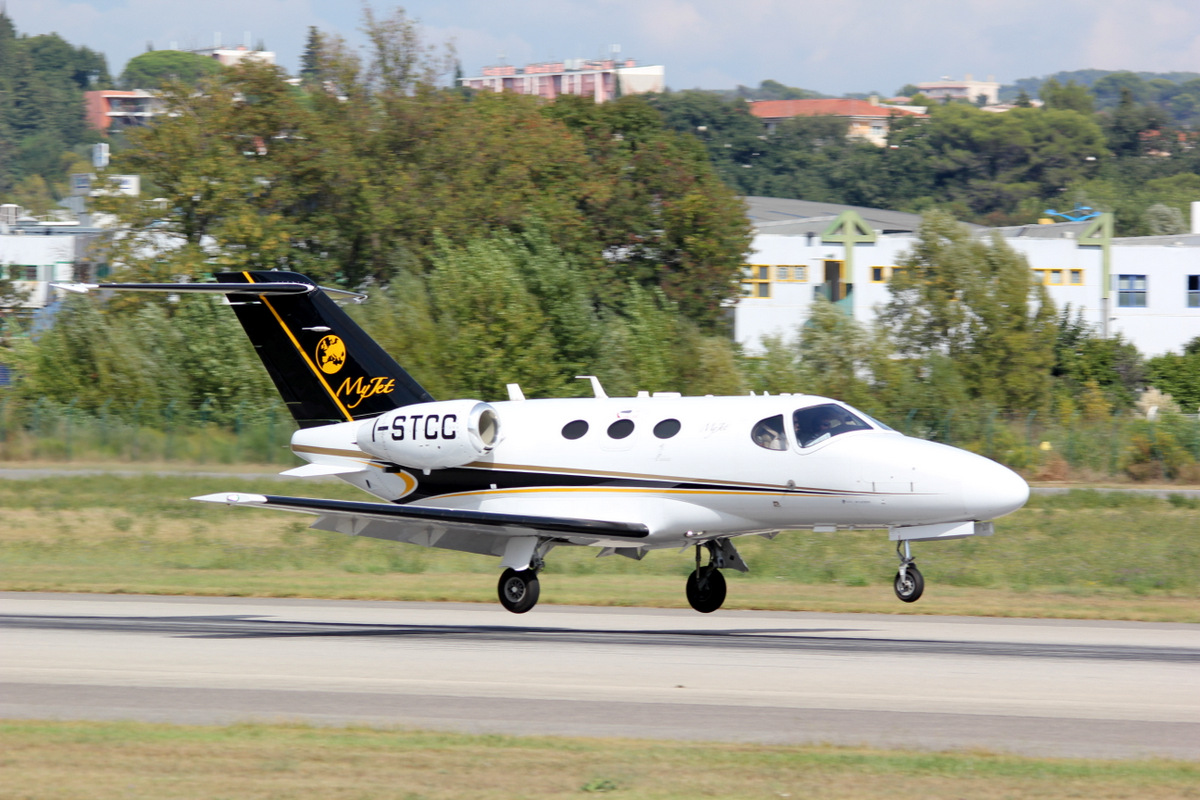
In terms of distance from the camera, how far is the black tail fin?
20.7 metres

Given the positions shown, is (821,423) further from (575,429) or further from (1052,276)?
(1052,276)

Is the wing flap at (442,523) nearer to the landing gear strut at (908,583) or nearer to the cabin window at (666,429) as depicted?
the cabin window at (666,429)

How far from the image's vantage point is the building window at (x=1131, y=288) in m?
77.0

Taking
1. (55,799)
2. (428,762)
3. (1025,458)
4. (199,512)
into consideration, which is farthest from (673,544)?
(1025,458)

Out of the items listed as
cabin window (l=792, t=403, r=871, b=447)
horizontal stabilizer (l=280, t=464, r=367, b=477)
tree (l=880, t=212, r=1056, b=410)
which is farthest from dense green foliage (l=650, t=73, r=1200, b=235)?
cabin window (l=792, t=403, r=871, b=447)

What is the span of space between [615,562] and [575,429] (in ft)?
33.4

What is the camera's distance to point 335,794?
9625mm

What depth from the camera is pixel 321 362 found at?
2092 centimetres

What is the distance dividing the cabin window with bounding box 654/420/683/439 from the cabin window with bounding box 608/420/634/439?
0.36 metres

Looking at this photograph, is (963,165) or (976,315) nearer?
(976,315)

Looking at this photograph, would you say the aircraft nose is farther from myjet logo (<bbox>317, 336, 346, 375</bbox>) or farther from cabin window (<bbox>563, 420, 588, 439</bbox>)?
myjet logo (<bbox>317, 336, 346, 375</bbox>)

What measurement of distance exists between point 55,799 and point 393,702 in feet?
13.0

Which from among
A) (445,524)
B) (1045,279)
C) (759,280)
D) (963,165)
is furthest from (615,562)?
(963,165)

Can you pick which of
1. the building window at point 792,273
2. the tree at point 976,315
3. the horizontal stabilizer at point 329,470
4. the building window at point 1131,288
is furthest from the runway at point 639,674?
the building window at point 1131,288
